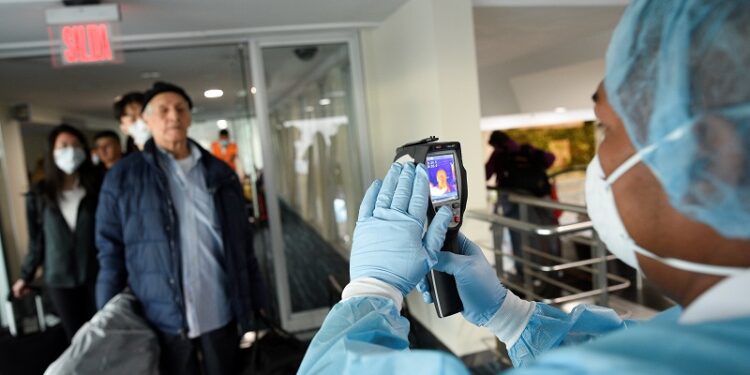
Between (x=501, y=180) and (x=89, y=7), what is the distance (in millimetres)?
3177

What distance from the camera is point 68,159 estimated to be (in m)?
2.64

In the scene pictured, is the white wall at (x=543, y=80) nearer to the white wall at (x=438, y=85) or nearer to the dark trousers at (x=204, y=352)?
the white wall at (x=438, y=85)

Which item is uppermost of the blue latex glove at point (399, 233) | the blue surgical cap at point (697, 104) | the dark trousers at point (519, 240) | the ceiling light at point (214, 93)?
the ceiling light at point (214, 93)

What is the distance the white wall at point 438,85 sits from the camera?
253 centimetres

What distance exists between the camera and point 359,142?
3.42 metres

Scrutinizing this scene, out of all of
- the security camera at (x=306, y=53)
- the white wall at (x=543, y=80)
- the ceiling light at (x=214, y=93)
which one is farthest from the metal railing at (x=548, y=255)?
the white wall at (x=543, y=80)

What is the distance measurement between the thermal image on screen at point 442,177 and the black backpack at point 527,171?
309cm

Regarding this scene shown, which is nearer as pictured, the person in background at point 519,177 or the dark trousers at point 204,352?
the dark trousers at point 204,352

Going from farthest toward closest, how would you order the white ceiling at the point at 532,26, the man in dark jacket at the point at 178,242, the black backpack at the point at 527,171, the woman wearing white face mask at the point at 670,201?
1. the black backpack at the point at 527,171
2. the white ceiling at the point at 532,26
3. the man in dark jacket at the point at 178,242
4. the woman wearing white face mask at the point at 670,201

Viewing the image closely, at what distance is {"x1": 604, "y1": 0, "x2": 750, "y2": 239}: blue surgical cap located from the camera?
489 millimetres

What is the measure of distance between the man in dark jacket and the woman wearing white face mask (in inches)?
51.9

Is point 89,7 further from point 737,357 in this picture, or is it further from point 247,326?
point 737,357

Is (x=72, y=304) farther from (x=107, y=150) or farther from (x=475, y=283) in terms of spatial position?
(x=475, y=283)

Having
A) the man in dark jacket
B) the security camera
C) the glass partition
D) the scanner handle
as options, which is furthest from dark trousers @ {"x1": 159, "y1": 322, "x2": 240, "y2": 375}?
the security camera
